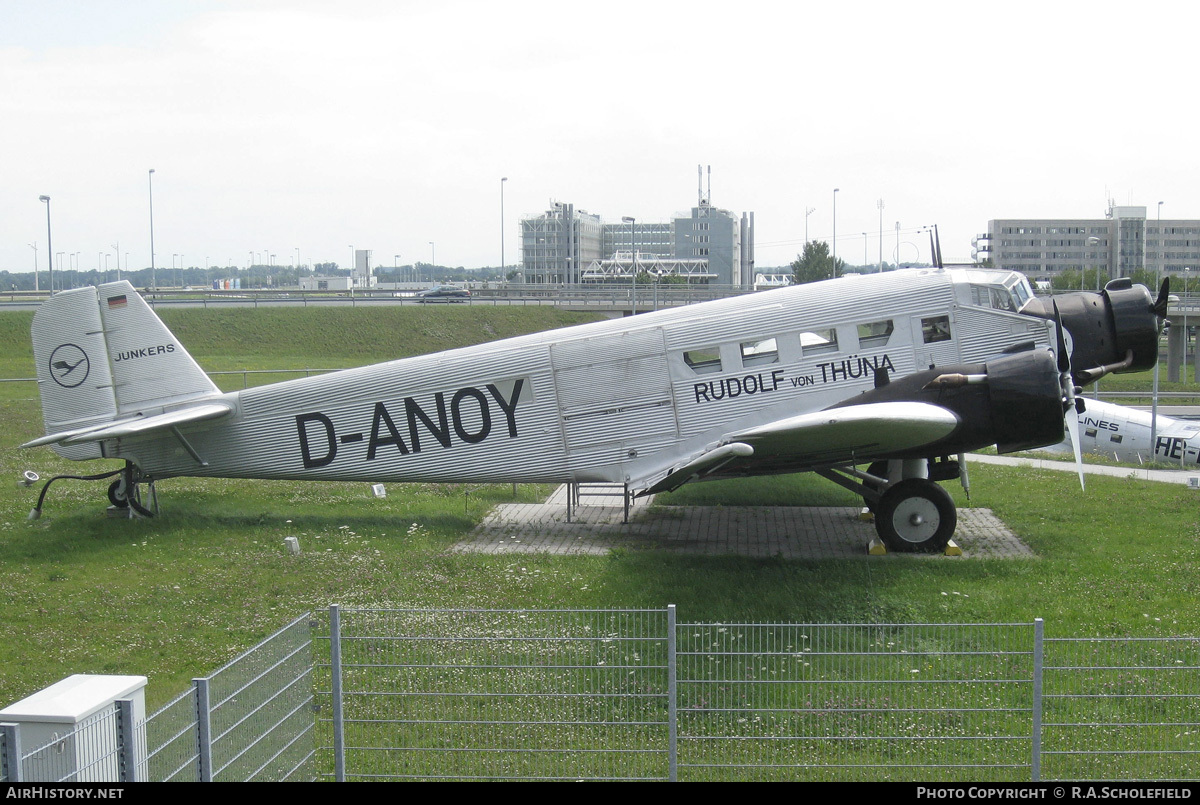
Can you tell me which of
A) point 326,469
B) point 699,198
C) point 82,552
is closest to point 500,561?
point 326,469

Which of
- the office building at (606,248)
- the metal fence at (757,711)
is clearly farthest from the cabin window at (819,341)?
the office building at (606,248)

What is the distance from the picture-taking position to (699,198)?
117 metres

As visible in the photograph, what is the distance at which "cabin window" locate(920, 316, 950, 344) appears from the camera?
593 inches

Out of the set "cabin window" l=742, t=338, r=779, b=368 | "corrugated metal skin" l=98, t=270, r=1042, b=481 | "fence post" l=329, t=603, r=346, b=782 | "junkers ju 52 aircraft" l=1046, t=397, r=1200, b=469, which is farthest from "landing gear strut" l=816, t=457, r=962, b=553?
"junkers ju 52 aircraft" l=1046, t=397, r=1200, b=469

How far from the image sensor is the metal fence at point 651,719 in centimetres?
680

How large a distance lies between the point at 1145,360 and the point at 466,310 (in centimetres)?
3878

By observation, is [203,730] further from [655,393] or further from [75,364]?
[75,364]

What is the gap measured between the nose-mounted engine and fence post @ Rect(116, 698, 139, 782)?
44.9ft

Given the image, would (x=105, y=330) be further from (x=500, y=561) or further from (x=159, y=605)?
(x=500, y=561)

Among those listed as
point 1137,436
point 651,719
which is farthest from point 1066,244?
point 651,719

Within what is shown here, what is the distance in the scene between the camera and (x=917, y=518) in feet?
49.5

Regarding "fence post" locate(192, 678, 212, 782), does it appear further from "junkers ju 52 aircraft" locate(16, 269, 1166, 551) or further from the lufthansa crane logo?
the lufthansa crane logo

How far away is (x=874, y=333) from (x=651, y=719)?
828 cm

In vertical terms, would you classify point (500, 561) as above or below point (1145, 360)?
below
